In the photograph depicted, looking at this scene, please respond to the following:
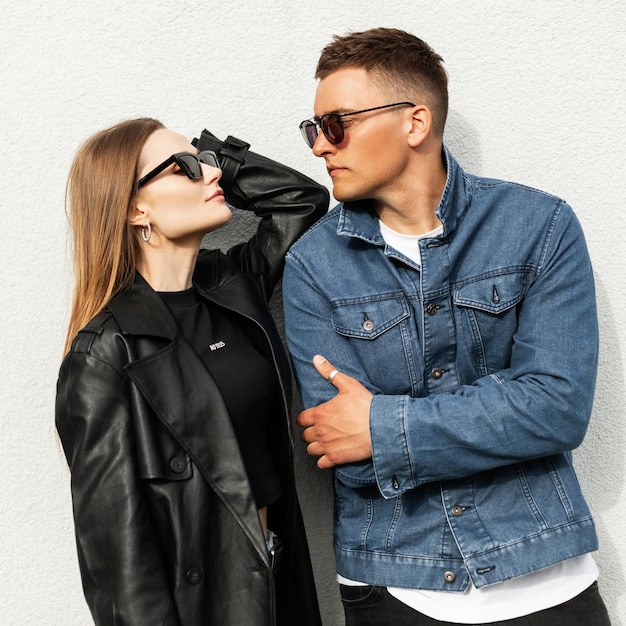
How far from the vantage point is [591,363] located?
239cm

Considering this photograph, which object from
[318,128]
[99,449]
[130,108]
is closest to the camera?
[99,449]

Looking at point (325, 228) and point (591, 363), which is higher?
point (325, 228)

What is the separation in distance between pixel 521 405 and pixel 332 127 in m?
1.09

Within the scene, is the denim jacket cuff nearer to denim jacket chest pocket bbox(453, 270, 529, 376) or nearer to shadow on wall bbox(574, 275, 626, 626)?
denim jacket chest pocket bbox(453, 270, 529, 376)

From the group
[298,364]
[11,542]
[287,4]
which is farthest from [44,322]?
[287,4]

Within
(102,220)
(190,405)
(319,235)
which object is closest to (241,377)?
(190,405)

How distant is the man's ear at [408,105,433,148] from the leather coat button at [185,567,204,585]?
5.04 feet

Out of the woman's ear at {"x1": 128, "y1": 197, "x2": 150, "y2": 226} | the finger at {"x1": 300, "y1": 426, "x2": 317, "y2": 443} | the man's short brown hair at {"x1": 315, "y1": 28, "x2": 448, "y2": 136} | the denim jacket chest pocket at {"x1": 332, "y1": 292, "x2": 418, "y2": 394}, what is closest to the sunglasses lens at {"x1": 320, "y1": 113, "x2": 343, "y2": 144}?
the man's short brown hair at {"x1": 315, "y1": 28, "x2": 448, "y2": 136}

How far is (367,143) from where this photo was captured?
261 cm

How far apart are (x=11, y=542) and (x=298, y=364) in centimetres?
143

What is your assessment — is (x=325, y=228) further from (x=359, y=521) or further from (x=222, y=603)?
(x=222, y=603)

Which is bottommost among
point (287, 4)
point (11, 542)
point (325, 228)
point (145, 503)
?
point (11, 542)

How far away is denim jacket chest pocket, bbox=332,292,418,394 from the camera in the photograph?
8.36 ft

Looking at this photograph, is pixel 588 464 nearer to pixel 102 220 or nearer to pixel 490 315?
pixel 490 315
